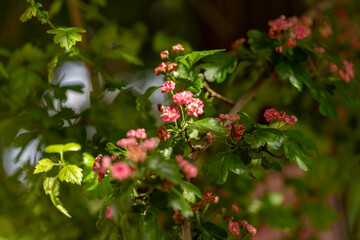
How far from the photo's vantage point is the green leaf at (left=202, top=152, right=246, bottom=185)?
0.65m

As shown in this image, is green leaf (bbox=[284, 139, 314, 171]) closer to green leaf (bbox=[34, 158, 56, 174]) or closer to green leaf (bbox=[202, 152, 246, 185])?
green leaf (bbox=[202, 152, 246, 185])

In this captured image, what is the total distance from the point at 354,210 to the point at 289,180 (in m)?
0.64

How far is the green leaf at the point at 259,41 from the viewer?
0.89 meters

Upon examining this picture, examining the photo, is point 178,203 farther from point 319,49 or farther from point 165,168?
point 319,49

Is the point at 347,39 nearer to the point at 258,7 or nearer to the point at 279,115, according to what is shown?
the point at 258,7

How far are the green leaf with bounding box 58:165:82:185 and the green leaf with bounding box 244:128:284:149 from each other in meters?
0.37

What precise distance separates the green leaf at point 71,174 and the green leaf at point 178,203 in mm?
261

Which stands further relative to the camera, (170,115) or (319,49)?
(319,49)

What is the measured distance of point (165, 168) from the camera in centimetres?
54

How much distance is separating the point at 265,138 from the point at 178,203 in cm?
24

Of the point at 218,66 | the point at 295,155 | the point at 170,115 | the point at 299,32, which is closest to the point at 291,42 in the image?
the point at 299,32

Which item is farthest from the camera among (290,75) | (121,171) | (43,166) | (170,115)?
(290,75)

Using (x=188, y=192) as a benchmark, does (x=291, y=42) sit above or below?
above

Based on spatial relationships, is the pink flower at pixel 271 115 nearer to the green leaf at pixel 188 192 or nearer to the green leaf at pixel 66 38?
the green leaf at pixel 188 192
